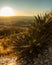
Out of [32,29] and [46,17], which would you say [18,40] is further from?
[46,17]

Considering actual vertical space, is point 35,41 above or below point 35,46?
above

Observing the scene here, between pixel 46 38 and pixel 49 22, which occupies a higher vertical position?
pixel 49 22

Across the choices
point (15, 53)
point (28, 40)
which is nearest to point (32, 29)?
point (28, 40)

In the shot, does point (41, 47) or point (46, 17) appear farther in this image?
point (46, 17)

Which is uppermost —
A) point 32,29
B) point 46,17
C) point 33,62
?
point 46,17

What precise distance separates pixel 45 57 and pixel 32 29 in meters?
1.29

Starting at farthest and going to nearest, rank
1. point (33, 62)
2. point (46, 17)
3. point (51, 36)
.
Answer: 1. point (46, 17)
2. point (51, 36)
3. point (33, 62)

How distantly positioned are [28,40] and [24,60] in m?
0.84

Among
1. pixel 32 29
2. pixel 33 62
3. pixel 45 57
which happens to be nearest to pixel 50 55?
pixel 45 57

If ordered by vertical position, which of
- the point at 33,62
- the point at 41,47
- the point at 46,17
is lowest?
the point at 33,62

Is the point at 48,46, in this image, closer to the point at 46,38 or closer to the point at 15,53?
the point at 46,38

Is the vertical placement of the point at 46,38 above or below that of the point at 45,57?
above

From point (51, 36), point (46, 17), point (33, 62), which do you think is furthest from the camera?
point (46, 17)

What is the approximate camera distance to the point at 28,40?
7.94 m
